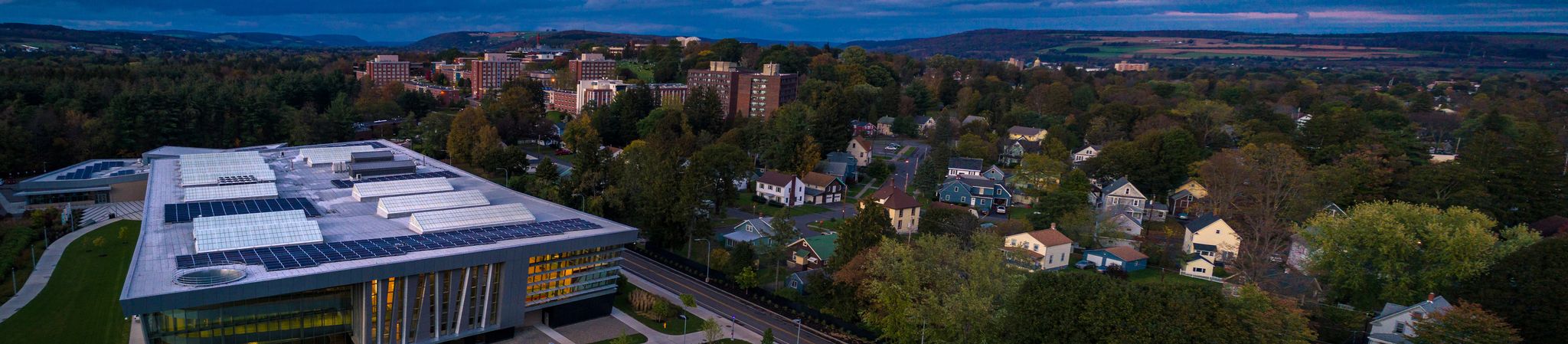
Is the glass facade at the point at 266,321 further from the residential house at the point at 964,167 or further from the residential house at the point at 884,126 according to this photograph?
the residential house at the point at 884,126

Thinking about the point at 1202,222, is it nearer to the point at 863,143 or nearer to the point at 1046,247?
the point at 1046,247

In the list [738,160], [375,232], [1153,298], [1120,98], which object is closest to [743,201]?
[738,160]

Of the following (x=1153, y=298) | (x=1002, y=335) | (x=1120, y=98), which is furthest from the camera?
(x=1120, y=98)

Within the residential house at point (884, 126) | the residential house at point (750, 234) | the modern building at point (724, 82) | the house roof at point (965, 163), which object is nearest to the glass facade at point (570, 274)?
the residential house at point (750, 234)

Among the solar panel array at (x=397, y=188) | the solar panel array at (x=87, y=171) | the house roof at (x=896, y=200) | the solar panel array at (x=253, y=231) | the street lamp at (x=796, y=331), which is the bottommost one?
the street lamp at (x=796, y=331)

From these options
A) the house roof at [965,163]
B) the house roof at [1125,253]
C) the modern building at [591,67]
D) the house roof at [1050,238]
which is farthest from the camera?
the modern building at [591,67]

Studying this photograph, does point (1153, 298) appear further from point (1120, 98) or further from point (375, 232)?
point (1120, 98)
